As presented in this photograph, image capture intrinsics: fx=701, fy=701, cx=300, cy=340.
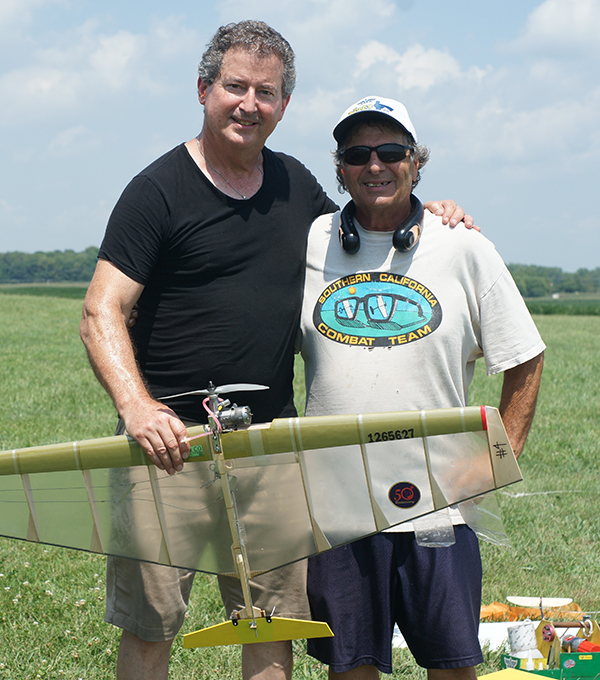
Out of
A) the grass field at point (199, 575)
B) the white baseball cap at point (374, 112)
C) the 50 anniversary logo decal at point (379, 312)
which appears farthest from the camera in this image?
the grass field at point (199, 575)

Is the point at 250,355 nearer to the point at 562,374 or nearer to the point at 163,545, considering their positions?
the point at 163,545

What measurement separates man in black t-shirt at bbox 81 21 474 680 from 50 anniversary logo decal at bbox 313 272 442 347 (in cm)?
23

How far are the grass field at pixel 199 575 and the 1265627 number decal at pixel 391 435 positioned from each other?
214 cm

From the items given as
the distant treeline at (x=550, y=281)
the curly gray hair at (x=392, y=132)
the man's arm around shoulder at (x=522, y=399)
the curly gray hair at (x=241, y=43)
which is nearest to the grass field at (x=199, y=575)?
the man's arm around shoulder at (x=522, y=399)

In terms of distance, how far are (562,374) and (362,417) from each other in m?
15.7

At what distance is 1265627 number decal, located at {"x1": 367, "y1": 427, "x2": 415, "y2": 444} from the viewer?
8.03ft

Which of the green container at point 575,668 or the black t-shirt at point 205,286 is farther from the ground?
the black t-shirt at point 205,286

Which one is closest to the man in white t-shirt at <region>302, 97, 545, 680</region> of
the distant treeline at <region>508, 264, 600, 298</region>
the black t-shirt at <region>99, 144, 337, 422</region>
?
the black t-shirt at <region>99, 144, 337, 422</region>

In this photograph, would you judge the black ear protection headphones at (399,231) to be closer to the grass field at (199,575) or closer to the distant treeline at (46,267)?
the grass field at (199,575)

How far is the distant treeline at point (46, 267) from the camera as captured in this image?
126 m

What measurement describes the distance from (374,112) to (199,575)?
12.3ft

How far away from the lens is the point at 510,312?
2.83 m

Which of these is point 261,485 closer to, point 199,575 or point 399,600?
point 399,600

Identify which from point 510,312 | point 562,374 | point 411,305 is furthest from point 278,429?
point 562,374
